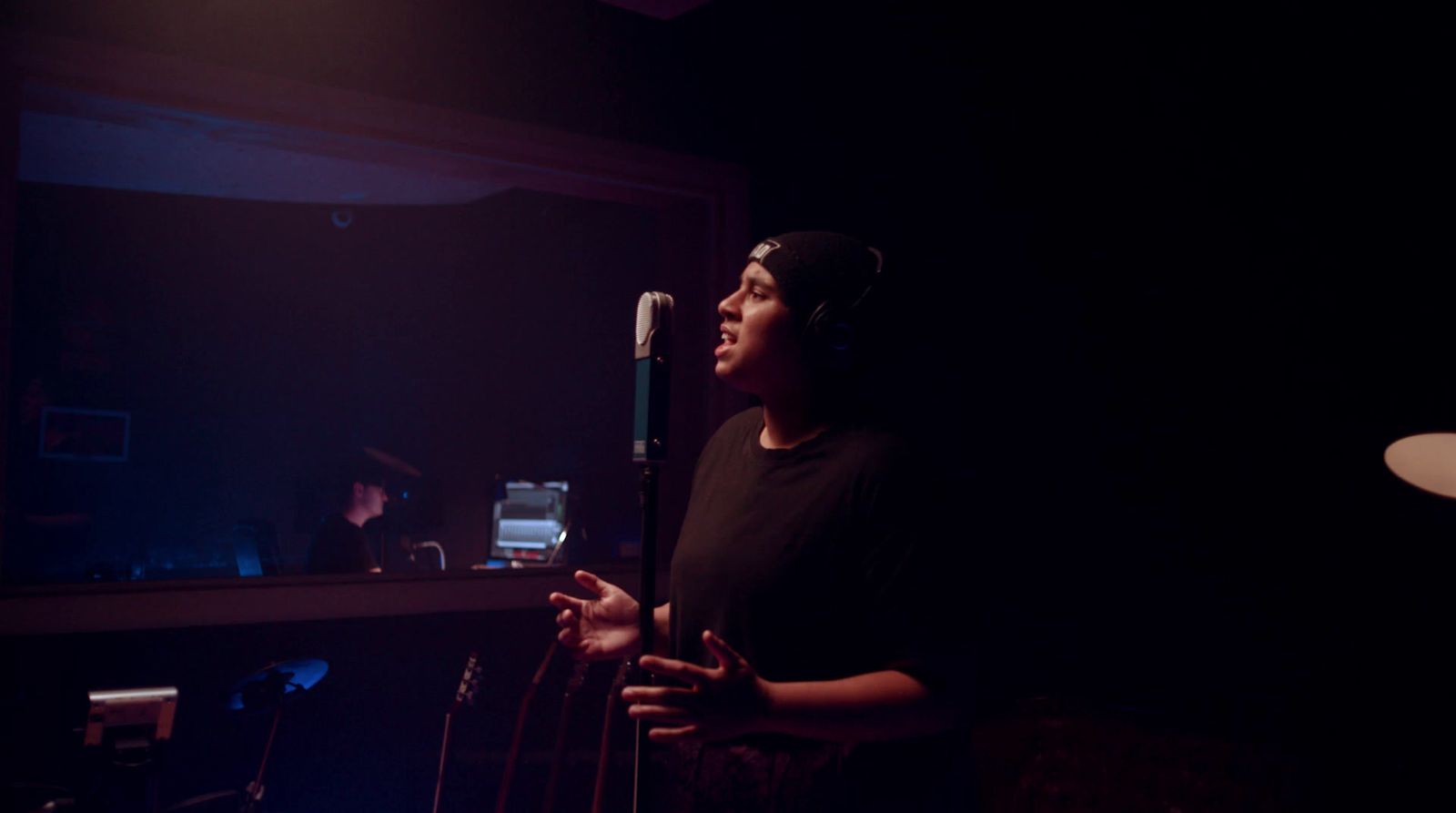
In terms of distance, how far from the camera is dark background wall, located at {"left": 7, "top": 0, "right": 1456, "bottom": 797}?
2.08 metres

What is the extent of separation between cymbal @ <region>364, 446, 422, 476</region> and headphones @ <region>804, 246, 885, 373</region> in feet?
21.6

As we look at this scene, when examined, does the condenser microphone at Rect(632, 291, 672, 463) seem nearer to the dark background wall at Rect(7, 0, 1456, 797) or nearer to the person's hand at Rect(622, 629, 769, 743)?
the person's hand at Rect(622, 629, 769, 743)

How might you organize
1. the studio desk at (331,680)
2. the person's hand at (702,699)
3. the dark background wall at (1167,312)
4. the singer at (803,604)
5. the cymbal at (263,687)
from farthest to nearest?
1. the cymbal at (263,687)
2. the studio desk at (331,680)
3. the dark background wall at (1167,312)
4. the singer at (803,604)
5. the person's hand at (702,699)

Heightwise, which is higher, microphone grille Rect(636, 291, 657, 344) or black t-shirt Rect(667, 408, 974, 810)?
microphone grille Rect(636, 291, 657, 344)

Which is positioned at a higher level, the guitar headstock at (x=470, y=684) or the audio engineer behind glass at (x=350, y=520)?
the audio engineer behind glass at (x=350, y=520)

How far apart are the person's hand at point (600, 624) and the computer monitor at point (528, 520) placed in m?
4.30

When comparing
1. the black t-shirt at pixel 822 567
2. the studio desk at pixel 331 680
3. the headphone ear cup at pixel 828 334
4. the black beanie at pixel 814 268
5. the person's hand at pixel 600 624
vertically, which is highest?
the black beanie at pixel 814 268

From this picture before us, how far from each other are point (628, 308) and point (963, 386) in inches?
166

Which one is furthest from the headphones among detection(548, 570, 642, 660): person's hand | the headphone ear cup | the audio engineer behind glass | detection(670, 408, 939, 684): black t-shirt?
the audio engineer behind glass

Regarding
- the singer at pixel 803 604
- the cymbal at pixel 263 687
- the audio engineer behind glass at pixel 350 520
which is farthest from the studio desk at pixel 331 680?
the singer at pixel 803 604

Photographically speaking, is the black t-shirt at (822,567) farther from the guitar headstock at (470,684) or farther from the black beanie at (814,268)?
the guitar headstock at (470,684)

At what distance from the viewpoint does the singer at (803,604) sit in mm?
1349

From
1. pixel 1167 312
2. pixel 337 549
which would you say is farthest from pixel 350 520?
pixel 1167 312

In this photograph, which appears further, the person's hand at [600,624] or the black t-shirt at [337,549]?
the black t-shirt at [337,549]
